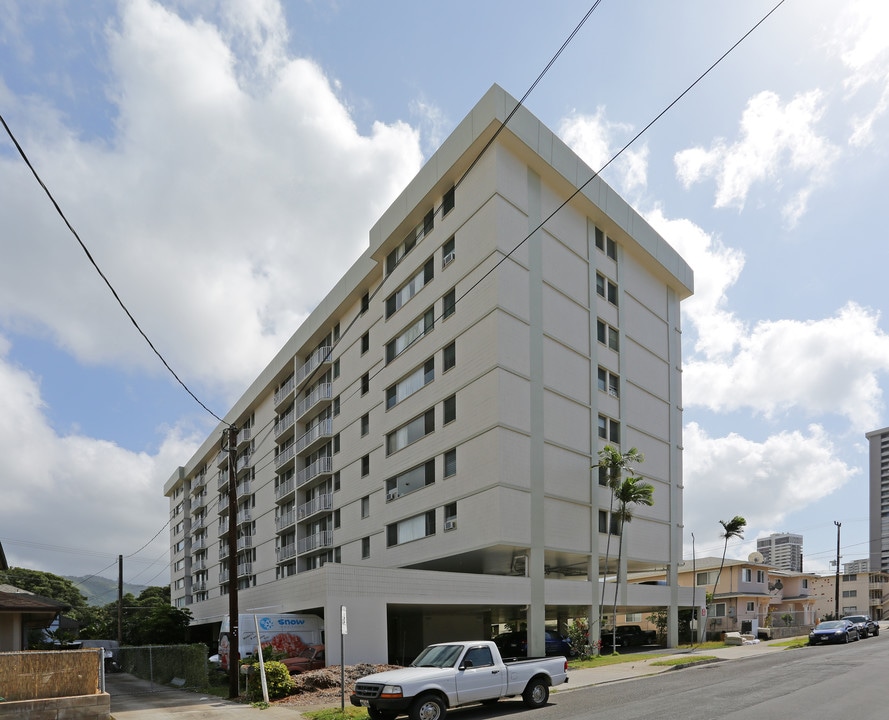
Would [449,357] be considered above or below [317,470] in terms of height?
above

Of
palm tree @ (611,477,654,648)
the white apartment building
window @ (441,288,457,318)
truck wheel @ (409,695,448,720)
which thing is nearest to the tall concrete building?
the white apartment building

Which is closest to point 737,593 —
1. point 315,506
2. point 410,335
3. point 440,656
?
point 315,506

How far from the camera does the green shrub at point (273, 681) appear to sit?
2233cm

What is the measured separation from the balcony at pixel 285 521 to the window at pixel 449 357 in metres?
23.4

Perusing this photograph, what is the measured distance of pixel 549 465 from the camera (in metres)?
35.3

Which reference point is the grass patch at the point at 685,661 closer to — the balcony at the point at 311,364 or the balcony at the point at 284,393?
the balcony at the point at 311,364

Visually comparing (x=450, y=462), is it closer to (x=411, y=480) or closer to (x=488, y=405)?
(x=411, y=480)

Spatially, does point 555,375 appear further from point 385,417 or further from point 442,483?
point 385,417

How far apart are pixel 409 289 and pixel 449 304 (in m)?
4.88

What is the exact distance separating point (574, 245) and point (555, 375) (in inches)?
299

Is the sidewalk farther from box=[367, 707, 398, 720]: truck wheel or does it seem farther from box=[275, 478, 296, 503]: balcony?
box=[275, 478, 296, 503]: balcony

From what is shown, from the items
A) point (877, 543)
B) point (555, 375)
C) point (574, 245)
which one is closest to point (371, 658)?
point (555, 375)

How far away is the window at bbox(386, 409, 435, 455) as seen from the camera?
3803cm

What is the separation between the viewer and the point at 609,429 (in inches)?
1612
